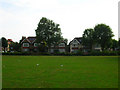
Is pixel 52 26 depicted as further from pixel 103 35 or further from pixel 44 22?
pixel 103 35

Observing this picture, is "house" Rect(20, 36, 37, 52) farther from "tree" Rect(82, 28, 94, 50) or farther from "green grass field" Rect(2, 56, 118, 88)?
"green grass field" Rect(2, 56, 118, 88)

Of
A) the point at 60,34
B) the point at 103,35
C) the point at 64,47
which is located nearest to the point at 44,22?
the point at 60,34

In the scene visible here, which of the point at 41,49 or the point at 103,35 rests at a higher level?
the point at 103,35

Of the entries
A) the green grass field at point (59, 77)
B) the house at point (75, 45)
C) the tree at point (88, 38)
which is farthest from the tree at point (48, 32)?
the green grass field at point (59, 77)

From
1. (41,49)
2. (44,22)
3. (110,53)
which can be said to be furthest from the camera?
(44,22)

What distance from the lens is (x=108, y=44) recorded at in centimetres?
7481

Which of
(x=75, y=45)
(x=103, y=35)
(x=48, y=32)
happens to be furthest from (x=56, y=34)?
(x=103, y=35)

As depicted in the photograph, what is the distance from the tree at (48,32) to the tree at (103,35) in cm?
1701

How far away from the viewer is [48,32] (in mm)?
76500

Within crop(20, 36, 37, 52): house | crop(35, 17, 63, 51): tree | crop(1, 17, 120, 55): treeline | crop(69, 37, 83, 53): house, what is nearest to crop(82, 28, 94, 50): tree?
crop(1, 17, 120, 55): treeline

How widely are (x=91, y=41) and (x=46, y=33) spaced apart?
22107mm

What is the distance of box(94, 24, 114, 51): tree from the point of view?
7419 cm

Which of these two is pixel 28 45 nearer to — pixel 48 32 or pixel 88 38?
pixel 48 32

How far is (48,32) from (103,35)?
25331 millimetres
